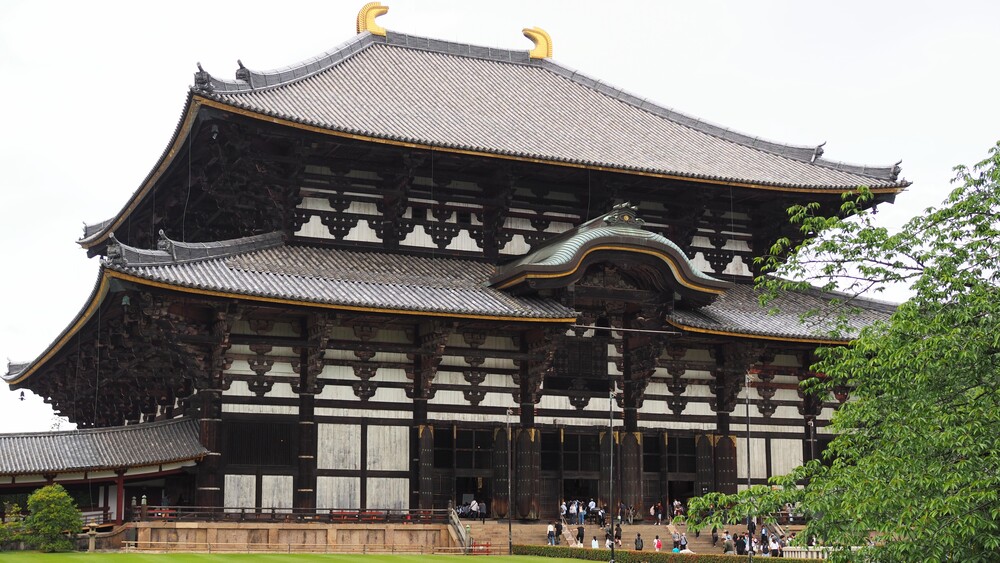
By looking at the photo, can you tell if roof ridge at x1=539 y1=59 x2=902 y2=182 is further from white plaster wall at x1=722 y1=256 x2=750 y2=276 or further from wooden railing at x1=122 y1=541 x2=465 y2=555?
wooden railing at x1=122 y1=541 x2=465 y2=555

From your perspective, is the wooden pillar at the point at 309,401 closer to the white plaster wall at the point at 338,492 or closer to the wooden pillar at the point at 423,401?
the white plaster wall at the point at 338,492

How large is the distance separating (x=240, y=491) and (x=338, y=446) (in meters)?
3.55

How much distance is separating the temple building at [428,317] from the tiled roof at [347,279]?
4.9 inches

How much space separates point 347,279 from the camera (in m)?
43.8

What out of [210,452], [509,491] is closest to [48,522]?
[210,452]

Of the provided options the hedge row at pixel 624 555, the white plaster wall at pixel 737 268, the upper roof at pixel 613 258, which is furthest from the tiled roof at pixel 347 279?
the white plaster wall at pixel 737 268

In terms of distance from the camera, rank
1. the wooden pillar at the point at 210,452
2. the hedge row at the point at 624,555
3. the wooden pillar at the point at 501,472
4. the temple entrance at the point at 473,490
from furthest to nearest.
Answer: the temple entrance at the point at 473,490, the wooden pillar at the point at 501,472, the wooden pillar at the point at 210,452, the hedge row at the point at 624,555

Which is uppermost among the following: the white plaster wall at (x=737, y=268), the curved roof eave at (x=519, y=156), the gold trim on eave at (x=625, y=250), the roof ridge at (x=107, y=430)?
the curved roof eave at (x=519, y=156)

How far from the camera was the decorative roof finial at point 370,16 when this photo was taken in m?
59.8

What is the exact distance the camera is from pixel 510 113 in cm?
5516

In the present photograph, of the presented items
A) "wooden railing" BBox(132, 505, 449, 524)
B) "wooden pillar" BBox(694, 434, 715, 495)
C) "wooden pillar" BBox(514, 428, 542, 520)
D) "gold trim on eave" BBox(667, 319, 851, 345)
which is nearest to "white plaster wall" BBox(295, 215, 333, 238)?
"wooden pillar" BBox(514, 428, 542, 520)

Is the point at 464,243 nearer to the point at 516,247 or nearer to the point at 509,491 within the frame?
the point at 516,247

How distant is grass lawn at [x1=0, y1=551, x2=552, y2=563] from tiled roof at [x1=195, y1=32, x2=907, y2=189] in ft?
47.8

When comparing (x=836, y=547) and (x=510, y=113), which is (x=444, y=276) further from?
(x=836, y=547)
